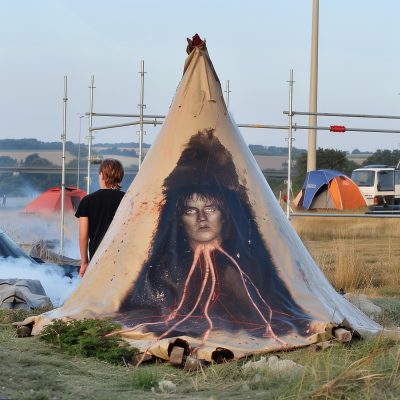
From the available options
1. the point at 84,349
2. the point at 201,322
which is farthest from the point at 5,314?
the point at 201,322

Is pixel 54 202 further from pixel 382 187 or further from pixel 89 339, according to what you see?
pixel 382 187

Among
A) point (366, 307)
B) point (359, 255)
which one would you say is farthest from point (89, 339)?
point (359, 255)

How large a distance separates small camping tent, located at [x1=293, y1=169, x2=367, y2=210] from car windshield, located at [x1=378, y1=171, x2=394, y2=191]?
33.8 inches

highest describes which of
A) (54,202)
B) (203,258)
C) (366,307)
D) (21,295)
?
(54,202)

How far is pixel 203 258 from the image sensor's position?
3629mm

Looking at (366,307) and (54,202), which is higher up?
(54,202)

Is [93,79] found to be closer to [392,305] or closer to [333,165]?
[392,305]

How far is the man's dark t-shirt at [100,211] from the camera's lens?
412cm

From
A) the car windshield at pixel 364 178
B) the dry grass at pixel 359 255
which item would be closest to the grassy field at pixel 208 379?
the dry grass at pixel 359 255

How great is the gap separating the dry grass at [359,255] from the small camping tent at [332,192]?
138 inches

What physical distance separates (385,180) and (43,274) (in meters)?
14.6

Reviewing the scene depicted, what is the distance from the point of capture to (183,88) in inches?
173

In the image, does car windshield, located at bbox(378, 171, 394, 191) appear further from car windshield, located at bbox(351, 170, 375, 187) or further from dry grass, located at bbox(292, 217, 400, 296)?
dry grass, located at bbox(292, 217, 400, 296)

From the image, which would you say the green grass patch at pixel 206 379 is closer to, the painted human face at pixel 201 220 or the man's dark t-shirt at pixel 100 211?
the painted human face at pixel 201 220
